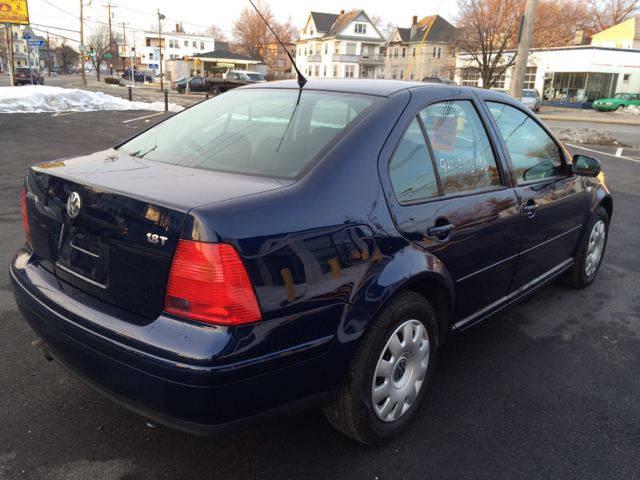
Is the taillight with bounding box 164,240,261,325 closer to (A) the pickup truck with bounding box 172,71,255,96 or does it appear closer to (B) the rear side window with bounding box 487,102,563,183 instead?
(B) the rear side window with bounding box 487,102,563,183

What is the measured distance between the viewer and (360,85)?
2967 millimetres

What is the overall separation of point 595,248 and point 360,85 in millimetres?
2906

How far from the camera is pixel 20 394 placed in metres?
2.80

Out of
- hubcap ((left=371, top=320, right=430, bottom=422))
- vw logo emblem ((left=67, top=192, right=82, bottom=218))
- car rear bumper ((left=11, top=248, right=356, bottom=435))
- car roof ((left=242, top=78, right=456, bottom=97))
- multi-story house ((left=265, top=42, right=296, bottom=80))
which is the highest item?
multi-story house ((left=265, top=42, right=296, bottom=80))

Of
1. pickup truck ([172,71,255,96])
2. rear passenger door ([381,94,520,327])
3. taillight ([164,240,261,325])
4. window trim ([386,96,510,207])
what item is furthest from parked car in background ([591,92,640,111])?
taillight ([164,240,261,325])

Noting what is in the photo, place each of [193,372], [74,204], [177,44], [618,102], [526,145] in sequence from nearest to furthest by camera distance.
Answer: [193,372]
[74,204]
[526,145]
[618,102]
[177,44]

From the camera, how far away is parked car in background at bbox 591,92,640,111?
3953cm

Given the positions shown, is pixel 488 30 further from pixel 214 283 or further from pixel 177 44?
pixel 177 44

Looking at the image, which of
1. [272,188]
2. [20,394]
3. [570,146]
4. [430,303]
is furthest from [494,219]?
[570,146]

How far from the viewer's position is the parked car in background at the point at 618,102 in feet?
130

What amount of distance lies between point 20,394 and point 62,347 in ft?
2.79

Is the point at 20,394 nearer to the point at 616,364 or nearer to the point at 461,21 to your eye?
the point at 616,364

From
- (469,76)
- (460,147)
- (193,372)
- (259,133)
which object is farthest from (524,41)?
(469,76)

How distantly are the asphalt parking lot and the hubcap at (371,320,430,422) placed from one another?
20cm
